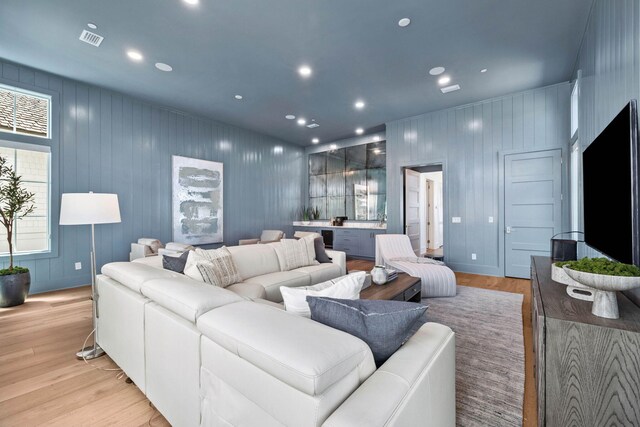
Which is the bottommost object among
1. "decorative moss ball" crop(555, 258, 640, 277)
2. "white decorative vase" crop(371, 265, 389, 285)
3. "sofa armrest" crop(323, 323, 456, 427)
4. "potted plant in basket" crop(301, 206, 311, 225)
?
"white decorative vase" crop(371, 265, 389, 285)

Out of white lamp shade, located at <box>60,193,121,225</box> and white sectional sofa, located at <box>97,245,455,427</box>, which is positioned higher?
white lamp shade, located at <box>60,193,121,225</box>

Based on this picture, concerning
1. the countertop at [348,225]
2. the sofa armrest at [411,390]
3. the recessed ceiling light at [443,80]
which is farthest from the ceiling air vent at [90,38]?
the countertop at [348,225]

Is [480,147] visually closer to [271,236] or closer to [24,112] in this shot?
[271,236]

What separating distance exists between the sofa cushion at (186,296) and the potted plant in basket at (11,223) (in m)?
3.34

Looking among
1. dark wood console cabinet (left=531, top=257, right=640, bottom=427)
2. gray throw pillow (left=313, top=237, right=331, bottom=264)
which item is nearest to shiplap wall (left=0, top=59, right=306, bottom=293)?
gray throw pillow (left=313, top=237, right=331, bottom=264)

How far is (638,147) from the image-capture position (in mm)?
1475

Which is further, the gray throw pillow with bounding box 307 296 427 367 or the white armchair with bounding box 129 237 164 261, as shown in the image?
the white armchair with bounding box 129 237 164 261

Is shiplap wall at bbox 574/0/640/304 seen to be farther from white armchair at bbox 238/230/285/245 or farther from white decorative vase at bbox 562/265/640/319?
white armchair at bbox 238/230/285/245

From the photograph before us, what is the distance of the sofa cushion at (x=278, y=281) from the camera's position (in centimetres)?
285

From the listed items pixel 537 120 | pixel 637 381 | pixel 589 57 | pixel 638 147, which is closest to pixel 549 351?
pixel 637 381

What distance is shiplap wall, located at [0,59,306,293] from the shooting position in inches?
163

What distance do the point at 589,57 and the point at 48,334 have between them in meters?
6.21

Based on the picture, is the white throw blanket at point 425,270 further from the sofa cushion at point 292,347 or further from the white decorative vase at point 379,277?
the sofa cushion at point 292,347

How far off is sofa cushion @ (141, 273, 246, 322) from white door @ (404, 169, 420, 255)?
533cm
